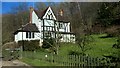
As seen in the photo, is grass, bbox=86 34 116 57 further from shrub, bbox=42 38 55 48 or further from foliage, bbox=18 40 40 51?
foliage, bbox=18 40 40 51

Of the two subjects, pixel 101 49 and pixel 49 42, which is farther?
pixel 49 42

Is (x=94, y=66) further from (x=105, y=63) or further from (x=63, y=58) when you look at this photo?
(x=63, y=58)

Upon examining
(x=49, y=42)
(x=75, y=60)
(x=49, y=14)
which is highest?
(x=49, y=14)

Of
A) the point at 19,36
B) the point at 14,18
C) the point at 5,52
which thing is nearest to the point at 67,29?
the point at 19,36

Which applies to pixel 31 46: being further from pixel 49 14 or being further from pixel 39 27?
pixel 49 14

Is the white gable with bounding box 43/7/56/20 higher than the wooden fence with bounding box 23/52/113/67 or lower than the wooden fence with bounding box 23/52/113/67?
higher

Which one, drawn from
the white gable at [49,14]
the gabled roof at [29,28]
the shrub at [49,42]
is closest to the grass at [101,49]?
the shrub at [49,42]

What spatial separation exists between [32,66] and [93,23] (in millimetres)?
34220

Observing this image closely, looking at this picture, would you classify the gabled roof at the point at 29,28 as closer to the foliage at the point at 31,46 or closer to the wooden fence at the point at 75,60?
the foliage at the point at 31,46

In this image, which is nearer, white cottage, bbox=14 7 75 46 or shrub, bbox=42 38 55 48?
shrub, bbox=42 38 55 48

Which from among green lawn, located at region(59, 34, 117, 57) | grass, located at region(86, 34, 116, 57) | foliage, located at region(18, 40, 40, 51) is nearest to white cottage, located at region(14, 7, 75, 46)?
foliage, located at region(18, 40, 40, 51)

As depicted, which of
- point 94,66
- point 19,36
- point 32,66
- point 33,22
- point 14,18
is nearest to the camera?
point 94,66

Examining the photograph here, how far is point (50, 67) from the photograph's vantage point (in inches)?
686

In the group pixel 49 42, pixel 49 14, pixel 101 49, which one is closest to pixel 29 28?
pixel 49 14
